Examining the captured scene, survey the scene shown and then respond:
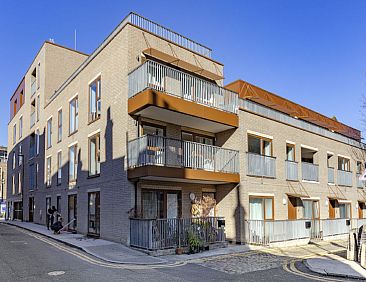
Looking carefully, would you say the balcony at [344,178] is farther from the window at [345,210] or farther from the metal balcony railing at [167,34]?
the metal balcony railing at [167,34]

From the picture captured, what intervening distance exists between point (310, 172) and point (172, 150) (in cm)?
1128

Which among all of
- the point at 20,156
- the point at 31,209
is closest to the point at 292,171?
the point at 31,209

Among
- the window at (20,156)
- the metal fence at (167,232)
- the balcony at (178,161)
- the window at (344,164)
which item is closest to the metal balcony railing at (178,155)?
the balcony at (178,161)

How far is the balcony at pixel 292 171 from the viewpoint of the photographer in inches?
839

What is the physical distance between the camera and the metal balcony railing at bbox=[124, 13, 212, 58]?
56.8 feet

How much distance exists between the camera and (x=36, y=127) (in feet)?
102

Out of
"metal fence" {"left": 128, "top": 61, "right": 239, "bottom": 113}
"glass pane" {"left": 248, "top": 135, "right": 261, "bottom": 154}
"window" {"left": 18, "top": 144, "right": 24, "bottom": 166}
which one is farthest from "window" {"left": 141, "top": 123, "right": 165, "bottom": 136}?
"window" {"left": 18, "top": 144, "right": 24, "bottom": 166}

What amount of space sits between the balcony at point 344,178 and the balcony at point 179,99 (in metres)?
12.1

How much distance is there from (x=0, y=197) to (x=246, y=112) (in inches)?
2307

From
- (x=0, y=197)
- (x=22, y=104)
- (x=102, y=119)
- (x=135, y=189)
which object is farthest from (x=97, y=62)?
(x=0, y=197)

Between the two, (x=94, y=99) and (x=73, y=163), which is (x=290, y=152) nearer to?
(x=94, y=99)

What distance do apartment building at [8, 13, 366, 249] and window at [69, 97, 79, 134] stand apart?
62mm

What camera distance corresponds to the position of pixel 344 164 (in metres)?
28.5

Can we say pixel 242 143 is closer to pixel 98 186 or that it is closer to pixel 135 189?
pixel 135 189
